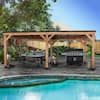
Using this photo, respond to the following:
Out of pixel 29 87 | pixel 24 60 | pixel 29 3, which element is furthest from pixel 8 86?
pixel 29 3

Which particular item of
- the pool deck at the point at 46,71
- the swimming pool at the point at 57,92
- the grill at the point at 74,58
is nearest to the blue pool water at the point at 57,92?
the swimming pool at the point at 57,92

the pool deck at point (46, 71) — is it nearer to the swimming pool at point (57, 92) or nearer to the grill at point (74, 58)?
the swimming pool at point (57, 92)

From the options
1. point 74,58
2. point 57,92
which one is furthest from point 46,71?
point 57,92

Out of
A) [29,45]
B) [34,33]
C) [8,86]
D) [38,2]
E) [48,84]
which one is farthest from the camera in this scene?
[29,45]

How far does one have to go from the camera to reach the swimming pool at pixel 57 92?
9.88 metres

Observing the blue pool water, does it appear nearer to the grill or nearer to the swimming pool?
the swimming pool

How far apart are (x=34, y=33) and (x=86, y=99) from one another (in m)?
7.13

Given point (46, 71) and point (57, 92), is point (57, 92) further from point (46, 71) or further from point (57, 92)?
point (46, 71)

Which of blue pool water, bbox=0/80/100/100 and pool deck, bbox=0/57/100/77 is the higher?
pool deck, bbox=0/57/100/77

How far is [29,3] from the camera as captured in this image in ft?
69.6

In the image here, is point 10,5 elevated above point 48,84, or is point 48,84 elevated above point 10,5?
point 10,5

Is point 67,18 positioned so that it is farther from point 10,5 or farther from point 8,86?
point 8,86

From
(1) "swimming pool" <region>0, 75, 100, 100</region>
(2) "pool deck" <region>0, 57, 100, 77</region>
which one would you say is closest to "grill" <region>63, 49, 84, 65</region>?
(2) "pool deck" <region>0, 57, 100, 77</region>

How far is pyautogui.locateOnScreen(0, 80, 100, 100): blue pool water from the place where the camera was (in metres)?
9.88
